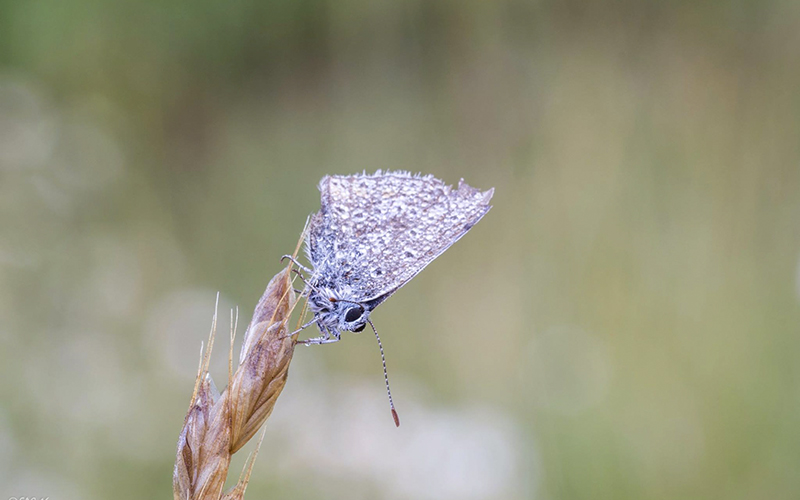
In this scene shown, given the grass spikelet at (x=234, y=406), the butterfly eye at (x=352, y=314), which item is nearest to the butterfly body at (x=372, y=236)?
the butterfly eye at (x=352, y=314)

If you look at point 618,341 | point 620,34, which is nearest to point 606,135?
point 620,34

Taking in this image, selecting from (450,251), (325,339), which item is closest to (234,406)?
(325,339)

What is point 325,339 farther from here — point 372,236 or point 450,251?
point 450,251

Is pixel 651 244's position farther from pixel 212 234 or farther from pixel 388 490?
pixel 212 234

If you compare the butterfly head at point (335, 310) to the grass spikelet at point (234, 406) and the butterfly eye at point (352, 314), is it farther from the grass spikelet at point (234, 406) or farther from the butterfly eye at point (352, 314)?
the grass spikelet at point (234, 406)

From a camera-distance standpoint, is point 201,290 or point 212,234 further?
point 212,234
